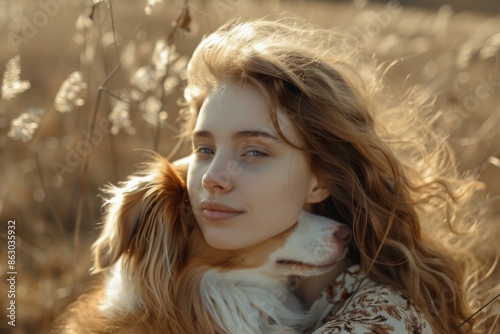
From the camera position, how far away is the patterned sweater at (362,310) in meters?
2.48

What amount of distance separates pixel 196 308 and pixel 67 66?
5.07 meters

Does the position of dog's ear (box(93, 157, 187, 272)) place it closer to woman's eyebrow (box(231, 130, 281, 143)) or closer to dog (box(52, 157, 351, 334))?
dog (box(52, 157, 351, 334))

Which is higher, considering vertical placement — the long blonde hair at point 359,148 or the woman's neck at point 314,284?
the long blonde hair at point 359,148

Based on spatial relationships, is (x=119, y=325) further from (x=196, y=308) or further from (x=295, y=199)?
(x=295, y=199)

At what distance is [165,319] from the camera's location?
2488 mm

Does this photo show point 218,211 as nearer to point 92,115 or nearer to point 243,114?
point 243,114

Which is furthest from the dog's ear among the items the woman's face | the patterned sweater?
the patterned sweater

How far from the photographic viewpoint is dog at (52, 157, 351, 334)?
253 centimetres

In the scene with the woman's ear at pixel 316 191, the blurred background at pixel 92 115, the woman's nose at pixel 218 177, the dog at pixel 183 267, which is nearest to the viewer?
the woman's nose at pixel 218 177

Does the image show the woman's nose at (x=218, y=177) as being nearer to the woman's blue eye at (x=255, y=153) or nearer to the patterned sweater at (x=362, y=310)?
the woman's blue eye at (x=255, y=153)

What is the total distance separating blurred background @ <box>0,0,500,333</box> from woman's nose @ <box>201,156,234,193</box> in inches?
20.1

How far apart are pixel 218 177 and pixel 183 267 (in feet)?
1.35

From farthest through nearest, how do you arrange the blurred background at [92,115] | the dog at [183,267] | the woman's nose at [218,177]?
1. the blurred background at [92,115]
2. the dog at [183,267]
3. the woman's nose at [218,177]

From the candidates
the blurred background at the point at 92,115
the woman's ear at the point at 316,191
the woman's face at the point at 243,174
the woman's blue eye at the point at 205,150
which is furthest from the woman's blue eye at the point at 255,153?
the blurred background at the point at 92,115
